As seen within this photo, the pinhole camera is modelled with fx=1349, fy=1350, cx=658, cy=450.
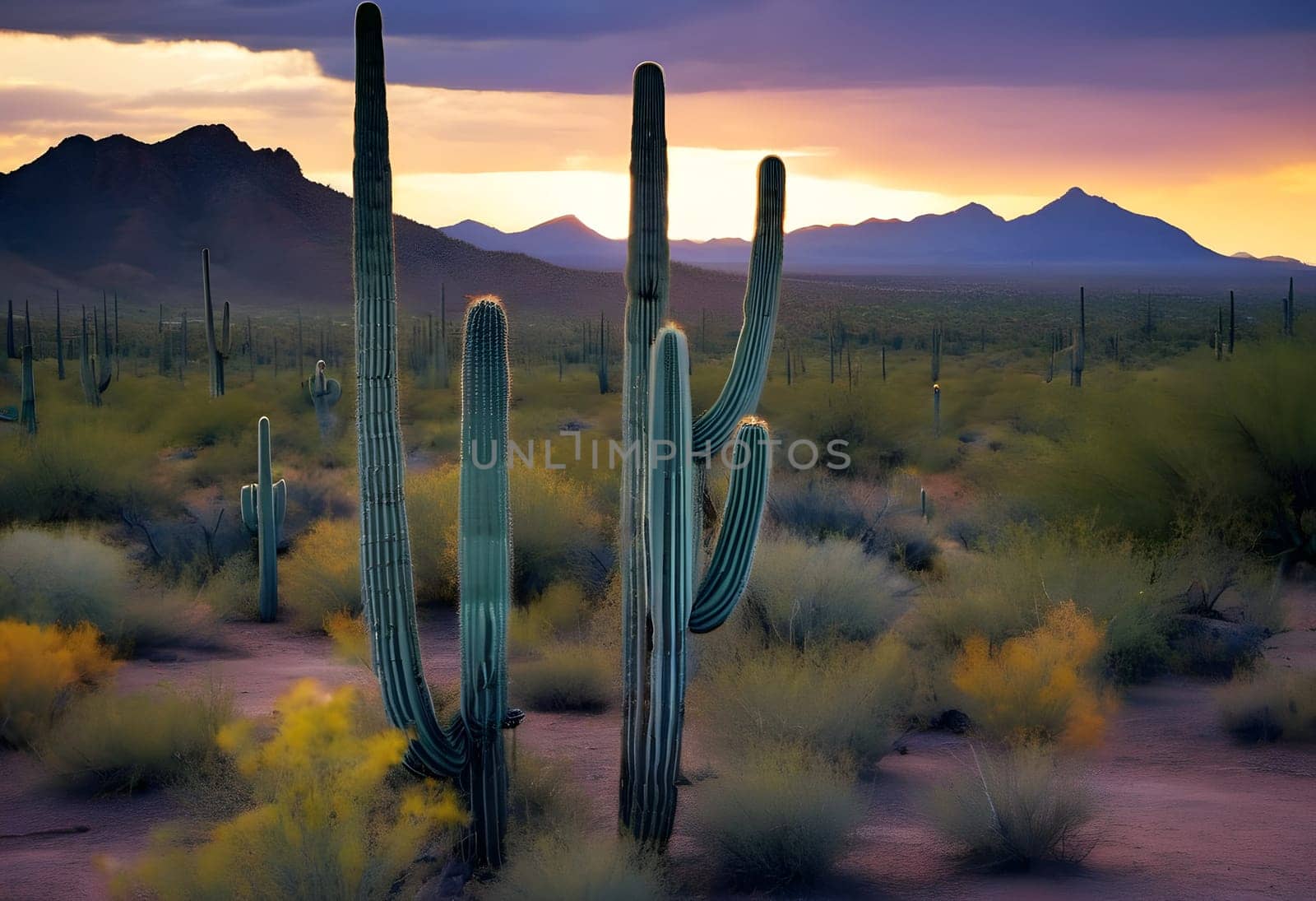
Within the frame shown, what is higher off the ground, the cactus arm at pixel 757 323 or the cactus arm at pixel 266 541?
the cactus arm at pixel 757 323

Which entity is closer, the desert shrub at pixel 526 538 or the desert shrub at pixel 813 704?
the desert shrub at pixel 813 704

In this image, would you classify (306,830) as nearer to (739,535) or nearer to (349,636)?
(739,535)

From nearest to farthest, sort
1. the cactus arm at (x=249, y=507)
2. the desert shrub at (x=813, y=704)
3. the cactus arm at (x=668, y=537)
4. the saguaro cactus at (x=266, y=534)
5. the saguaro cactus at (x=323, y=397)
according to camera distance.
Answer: the cactus arm at (x=668, y=537) → the desert shrub at (x=813, y=704) → the saguaro cactus at (x=266, y=534) → the cactus arm at (x=249, y=507) → the saguaro cactus at (x=323, y=397)

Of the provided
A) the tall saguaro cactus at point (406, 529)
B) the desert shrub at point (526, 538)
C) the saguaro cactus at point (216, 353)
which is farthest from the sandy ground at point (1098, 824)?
the saguaro cactus at point (216, 353)

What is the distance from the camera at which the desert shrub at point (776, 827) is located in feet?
24.7

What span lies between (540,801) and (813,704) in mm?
2170

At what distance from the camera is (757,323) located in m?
9.36

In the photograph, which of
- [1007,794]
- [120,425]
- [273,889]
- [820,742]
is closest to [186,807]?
[273,889]

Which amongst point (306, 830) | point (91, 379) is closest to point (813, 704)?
point (306, 830)

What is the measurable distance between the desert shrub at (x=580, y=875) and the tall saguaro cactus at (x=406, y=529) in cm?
63

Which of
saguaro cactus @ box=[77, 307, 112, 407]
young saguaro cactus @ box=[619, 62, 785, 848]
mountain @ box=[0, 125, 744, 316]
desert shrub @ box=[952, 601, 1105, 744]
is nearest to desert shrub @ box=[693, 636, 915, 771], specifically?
desert shrub @ box=[952, 601, 1105, 744]

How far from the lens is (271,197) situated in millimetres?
118938

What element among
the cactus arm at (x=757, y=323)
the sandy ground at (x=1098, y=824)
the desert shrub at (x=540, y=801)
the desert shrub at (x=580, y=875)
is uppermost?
the cactus arm at (x=757, y=323)

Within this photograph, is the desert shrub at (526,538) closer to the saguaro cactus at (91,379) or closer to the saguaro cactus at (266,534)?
the saguaro cactus at (266,534)
